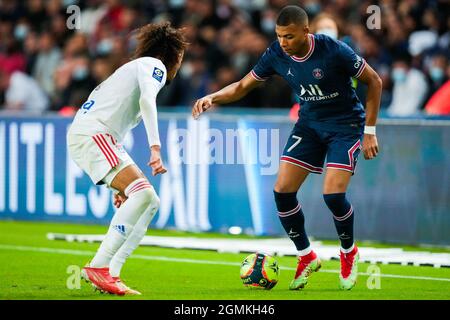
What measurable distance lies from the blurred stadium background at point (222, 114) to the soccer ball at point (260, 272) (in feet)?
7.00

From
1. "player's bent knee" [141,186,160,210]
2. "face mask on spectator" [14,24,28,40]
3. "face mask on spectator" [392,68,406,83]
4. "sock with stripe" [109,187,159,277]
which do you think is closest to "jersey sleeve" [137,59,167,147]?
"player's bent knee" [141,186,160,210]

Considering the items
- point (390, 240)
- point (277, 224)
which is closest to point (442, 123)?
point (390, 240)

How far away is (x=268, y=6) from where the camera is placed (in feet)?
63.0

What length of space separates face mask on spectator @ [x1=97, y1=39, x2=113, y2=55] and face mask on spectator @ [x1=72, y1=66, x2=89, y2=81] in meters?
0.50

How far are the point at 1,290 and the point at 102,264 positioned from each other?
1.02 m

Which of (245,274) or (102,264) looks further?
(245,274)

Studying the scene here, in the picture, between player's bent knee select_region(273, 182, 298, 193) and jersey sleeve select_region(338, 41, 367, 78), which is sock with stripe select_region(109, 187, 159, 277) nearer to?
player's bent knee select_region(273, 182, 298, 193)

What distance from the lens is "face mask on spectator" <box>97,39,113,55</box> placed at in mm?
19375

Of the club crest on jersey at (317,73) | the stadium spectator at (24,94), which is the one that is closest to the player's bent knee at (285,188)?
the club crest on jersey at (317,73)

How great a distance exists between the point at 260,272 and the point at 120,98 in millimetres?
1949

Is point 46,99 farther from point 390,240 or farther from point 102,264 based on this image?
point 102,264

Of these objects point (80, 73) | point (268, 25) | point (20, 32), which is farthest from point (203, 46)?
point (20, 32)

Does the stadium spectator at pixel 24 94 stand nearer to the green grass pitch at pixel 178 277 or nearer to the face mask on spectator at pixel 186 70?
the face mask on spectator at pixel 186 70
